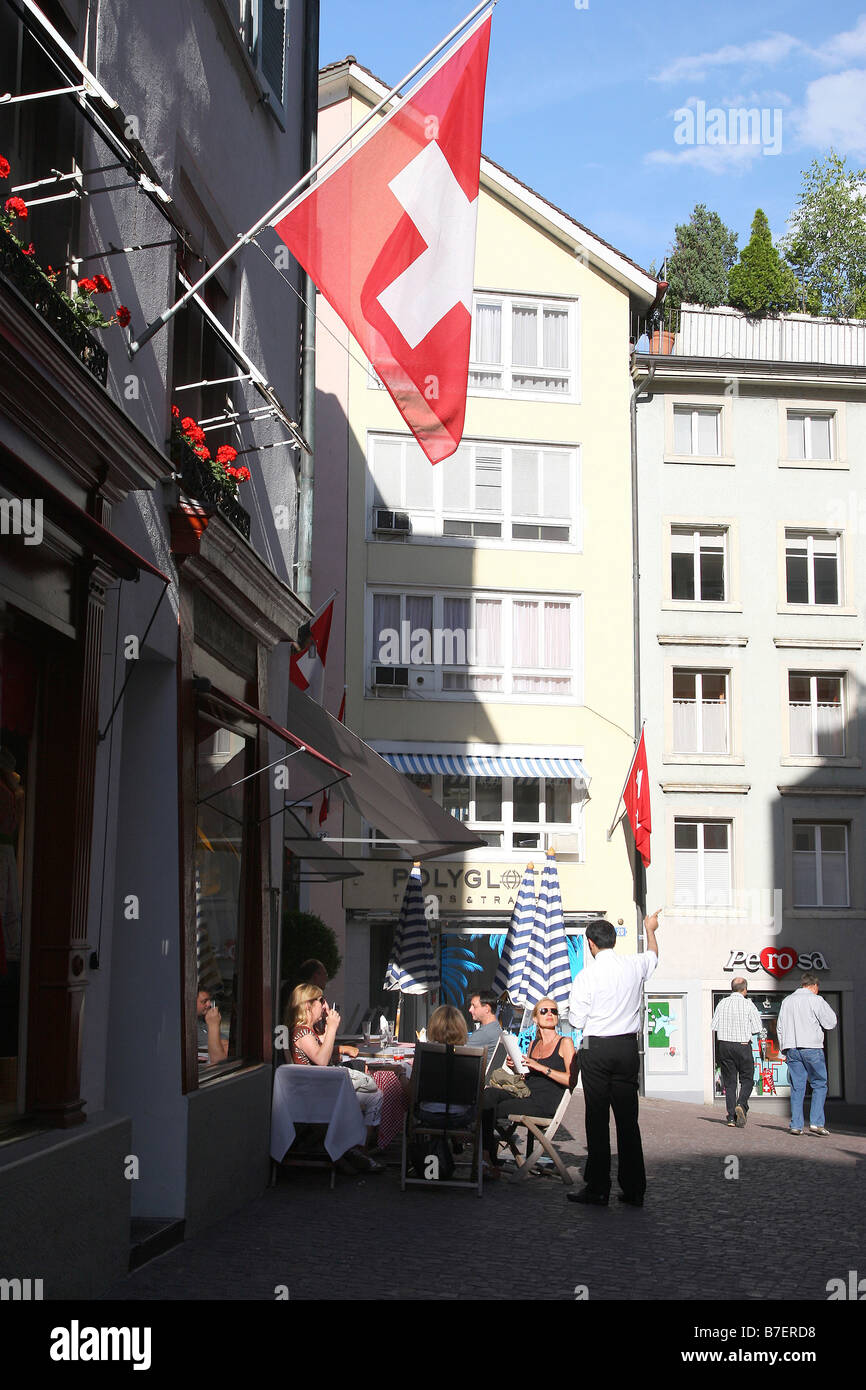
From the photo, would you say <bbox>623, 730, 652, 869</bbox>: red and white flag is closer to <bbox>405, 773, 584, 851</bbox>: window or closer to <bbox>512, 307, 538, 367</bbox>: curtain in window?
<bbox>405, 773, 584, 851</bbox>: window

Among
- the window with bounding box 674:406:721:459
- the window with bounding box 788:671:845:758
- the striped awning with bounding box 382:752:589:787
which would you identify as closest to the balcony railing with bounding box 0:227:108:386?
the striped awning with bounding box 382:752:589:787

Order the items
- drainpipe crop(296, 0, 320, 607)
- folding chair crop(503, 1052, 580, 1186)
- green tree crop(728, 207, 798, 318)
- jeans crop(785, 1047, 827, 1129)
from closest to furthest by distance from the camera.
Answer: folding chair crop(503, 1052, 580, 1186) → drainpipe crop(296, 0, 320, 607) → jeans crop(785, 1047, 827, 1129) → green tree crop(728, 207, 798, 318)

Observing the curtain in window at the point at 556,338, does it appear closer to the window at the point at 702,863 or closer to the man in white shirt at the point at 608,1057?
the window at the point at 702,863

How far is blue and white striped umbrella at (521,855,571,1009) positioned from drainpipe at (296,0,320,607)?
543 cm

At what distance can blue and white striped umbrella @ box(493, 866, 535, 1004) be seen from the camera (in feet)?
63.5

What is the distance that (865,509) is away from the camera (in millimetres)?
32938

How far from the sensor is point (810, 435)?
1315 inches

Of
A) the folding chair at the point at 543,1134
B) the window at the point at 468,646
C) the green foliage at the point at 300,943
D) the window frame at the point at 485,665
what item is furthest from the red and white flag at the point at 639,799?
the folding chair at the point at 543,1134

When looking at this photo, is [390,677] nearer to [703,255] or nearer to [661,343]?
[661,343]

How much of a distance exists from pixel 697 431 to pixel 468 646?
7.46 m

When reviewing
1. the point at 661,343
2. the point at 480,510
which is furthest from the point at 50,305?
the point at 661,343

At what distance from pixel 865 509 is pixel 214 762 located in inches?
996
